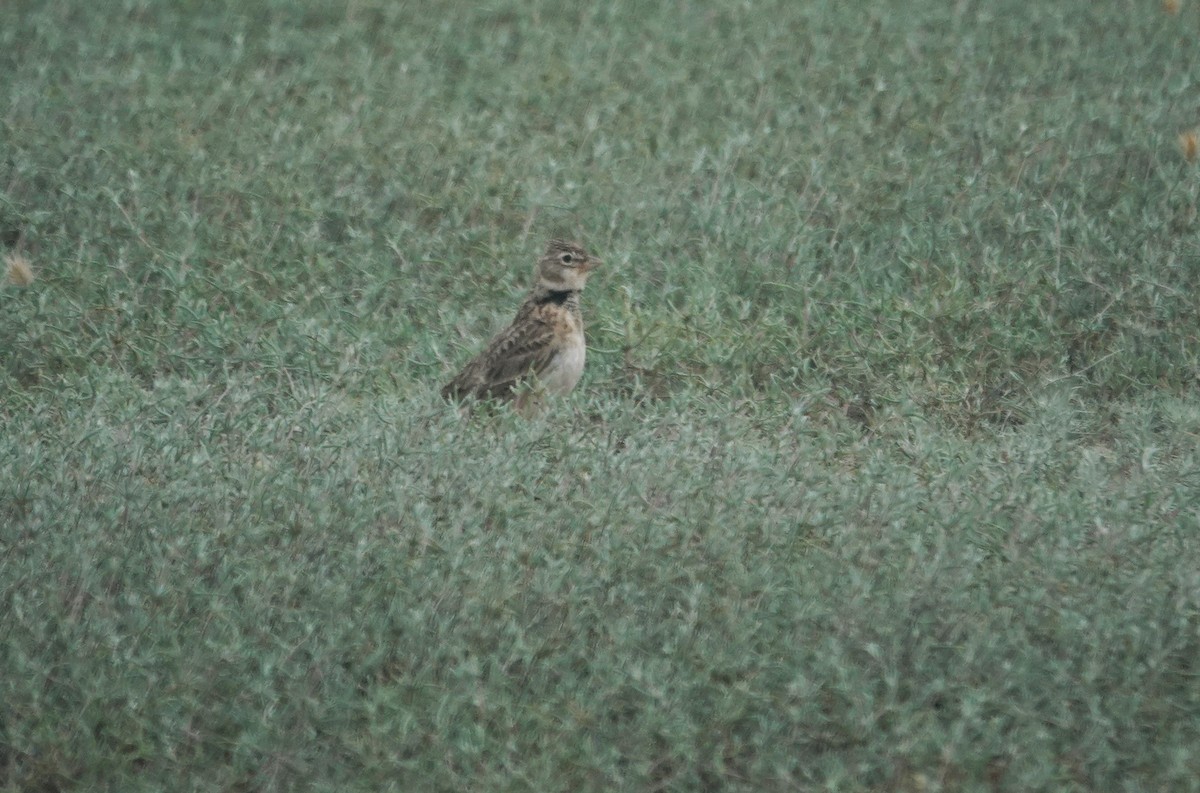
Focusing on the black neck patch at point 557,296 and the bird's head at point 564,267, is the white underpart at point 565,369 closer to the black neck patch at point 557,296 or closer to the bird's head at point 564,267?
the black neck patch at point 557,296

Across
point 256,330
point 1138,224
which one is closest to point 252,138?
point 256,330

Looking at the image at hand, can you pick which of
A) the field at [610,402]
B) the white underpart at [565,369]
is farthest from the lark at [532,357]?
the field at [610,402]

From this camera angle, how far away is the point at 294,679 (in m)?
4.46

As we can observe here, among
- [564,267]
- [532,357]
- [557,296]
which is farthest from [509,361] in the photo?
[564,267]

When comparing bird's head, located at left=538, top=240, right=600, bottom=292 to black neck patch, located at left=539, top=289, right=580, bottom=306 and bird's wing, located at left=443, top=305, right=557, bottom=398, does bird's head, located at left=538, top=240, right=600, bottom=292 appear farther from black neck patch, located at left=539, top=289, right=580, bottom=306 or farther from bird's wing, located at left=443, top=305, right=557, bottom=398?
bird's wing, located at left=443, top=305, right=557, bottom=398

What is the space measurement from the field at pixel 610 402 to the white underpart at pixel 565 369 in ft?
0.44

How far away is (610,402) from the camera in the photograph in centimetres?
632

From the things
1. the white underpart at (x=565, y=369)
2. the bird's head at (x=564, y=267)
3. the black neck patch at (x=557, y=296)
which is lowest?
the white underpart at (x=565, y=369)

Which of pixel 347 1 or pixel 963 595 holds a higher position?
pixel 347 1

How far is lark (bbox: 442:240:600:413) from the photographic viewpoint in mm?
6699

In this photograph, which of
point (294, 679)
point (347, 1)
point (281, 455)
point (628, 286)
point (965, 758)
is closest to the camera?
point (965, 758)

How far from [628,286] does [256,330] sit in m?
1.89

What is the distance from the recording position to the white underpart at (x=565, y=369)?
673 cm

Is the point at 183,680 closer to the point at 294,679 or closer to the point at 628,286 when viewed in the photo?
the point at 294,679
